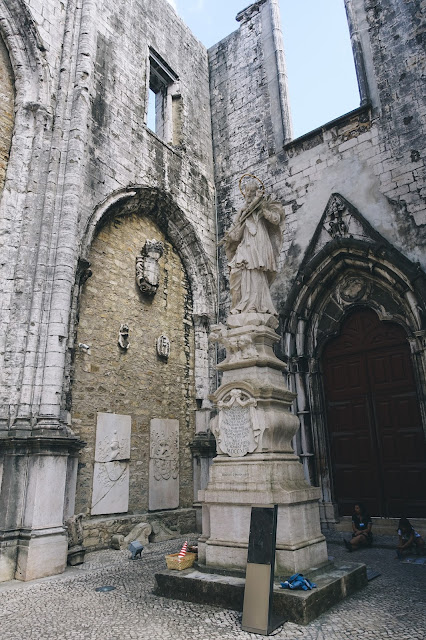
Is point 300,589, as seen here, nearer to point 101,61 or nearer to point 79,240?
point 79,240

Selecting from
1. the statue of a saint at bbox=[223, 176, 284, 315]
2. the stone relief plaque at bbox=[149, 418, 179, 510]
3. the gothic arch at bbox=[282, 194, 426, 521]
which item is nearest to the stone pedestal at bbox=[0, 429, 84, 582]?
the stone relief plaque at bbox=[149, 418, 179, 510]

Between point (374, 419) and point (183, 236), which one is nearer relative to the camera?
point (374, 419)

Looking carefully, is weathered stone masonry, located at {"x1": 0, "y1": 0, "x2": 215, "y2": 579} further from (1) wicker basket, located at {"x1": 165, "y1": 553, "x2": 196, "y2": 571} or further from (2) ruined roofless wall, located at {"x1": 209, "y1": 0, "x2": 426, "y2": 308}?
(1) wicker basket, located at {"x1": 165, "y1": 553, "x2": 196, "y2": 571}

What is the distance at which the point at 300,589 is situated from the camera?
12.1 ft

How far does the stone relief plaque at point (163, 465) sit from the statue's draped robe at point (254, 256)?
3798 millimetres

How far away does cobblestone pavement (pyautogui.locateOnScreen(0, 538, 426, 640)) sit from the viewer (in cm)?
329

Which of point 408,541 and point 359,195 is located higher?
point 359,195

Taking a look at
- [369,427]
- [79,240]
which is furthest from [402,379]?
[79,240]

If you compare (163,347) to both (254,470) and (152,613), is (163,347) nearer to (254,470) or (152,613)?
(254,470)

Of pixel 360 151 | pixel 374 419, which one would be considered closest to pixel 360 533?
pixel 374 419

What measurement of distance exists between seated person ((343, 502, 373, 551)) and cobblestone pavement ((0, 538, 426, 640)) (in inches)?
48.1

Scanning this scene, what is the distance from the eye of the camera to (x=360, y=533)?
6574 mm

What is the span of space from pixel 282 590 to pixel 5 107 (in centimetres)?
767

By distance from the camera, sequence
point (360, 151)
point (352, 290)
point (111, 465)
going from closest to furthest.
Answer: point (111, 465) → point (352, 290) → point (360, 151)
